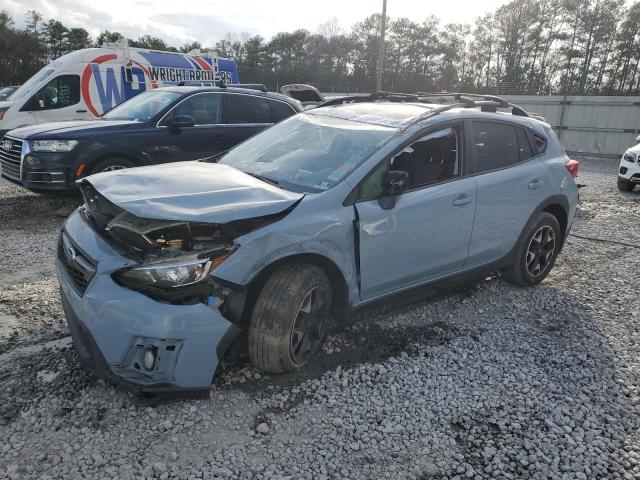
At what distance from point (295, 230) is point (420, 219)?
1.04 metres

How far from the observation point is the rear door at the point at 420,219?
125 inches

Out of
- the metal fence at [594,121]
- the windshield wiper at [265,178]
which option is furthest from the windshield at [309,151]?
the metal fence at [594,121]

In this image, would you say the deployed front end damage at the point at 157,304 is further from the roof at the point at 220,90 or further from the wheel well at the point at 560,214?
the roof at the point at 220,90

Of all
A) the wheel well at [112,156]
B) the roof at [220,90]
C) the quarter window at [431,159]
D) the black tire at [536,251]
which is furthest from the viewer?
the roof at [220,90]

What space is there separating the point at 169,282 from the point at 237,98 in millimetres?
5692

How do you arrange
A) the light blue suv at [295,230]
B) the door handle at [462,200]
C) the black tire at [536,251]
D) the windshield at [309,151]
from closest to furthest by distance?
the light blue suv at [295,230] < the windshield at [309,151] < the door handle at [462,200] < the black tire at [536,251]

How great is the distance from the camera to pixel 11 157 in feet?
21.5

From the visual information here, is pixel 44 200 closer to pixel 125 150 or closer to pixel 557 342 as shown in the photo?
pixel 125 150

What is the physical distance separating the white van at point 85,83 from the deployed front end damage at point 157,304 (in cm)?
834

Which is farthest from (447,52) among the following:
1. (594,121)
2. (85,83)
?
(85,83)

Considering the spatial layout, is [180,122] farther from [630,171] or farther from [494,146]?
[630,171]

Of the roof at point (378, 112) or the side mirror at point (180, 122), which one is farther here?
the side mirror at point (180, 122)

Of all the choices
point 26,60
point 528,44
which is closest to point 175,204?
point 528,44

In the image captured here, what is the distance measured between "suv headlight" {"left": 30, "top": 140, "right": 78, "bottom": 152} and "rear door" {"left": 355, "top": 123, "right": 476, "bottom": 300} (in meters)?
4.76
